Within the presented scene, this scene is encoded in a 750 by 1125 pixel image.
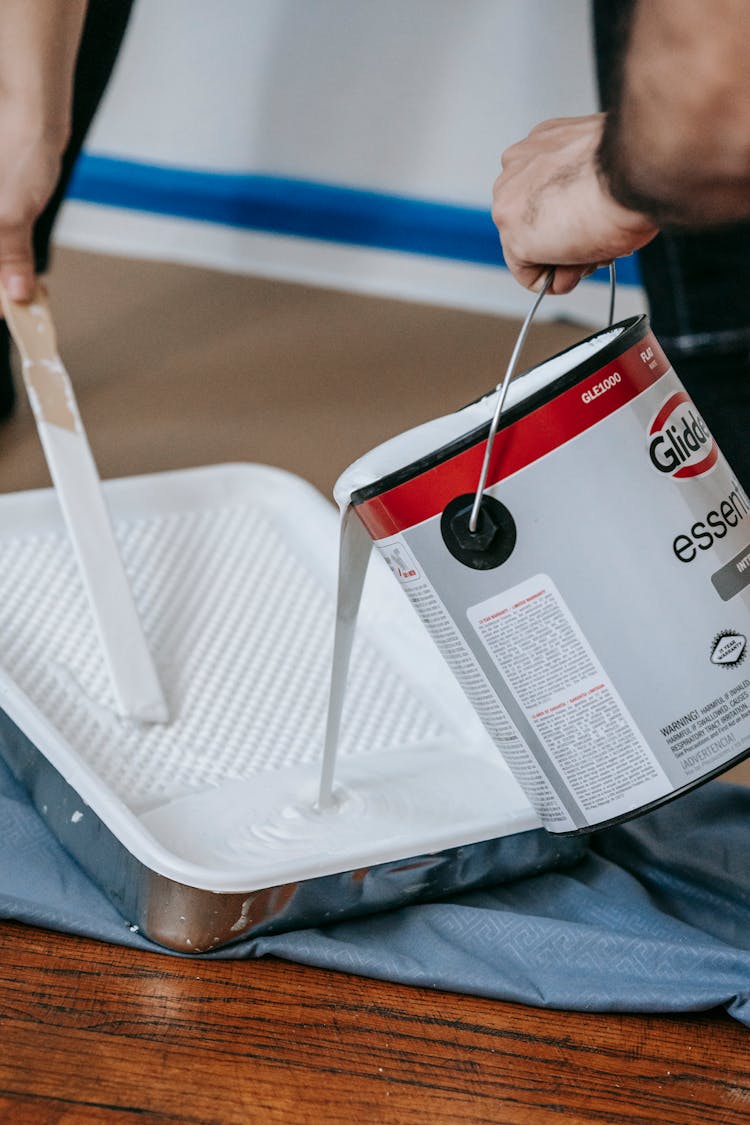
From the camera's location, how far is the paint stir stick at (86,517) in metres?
0.80

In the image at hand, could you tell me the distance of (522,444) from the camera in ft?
1.81

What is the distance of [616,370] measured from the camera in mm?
562

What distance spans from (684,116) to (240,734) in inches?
18.5

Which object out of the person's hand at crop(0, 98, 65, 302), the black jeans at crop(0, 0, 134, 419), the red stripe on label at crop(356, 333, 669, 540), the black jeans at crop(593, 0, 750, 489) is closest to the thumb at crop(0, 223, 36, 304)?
the person's hand at crop(0, 98, 65, 302)

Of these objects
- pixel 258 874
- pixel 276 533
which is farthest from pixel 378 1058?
pixel 276 533

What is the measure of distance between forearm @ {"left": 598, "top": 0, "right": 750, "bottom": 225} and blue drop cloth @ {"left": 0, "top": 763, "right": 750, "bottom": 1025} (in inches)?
14.7

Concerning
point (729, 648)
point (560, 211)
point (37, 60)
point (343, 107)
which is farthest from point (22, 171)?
point (343, 107)

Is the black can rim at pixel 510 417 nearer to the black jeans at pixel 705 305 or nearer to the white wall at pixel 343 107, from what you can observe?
the black jeans at pixel 705 305

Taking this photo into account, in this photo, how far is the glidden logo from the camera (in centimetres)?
57

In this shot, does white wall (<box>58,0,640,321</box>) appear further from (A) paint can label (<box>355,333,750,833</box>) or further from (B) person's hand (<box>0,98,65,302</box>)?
(A) paint can label (<box>355,333,750,833</box>)

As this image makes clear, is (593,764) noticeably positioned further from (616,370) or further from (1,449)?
(1,449)

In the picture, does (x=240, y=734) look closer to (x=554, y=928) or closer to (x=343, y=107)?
(x=554, y=928)

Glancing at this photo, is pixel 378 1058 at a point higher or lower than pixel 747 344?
lower

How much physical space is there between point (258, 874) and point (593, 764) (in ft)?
0.55
